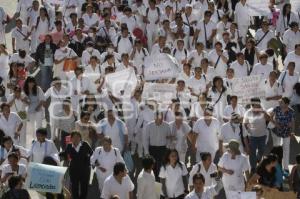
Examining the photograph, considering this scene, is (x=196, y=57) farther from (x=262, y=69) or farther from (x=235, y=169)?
(x=235, y=169)

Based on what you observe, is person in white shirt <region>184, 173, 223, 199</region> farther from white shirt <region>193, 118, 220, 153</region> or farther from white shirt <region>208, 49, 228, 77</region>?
white shirt <region>208, 49, 228, 77</region>

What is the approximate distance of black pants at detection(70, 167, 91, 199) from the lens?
52.4ft

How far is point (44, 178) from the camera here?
47.3ft

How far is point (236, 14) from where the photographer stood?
2406 centimetres

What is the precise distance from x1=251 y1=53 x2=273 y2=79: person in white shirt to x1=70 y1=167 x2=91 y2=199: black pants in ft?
17.3

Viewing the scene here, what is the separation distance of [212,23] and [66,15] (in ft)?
13.1

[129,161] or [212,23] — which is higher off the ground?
[212,23]

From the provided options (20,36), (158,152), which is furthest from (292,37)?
(158,152)

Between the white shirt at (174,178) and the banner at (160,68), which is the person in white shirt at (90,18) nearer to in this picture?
the banner at (160,68)

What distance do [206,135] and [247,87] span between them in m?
1.73

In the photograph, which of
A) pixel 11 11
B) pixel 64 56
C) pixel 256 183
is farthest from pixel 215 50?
pixel 11 11

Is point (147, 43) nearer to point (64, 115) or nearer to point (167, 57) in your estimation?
point (167, 57)

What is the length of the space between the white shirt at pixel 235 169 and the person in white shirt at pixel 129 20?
807 centimetres

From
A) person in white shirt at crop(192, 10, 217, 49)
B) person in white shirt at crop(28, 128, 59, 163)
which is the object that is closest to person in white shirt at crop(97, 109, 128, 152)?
person in white shirt at crop(28, 128, 59, 163)
